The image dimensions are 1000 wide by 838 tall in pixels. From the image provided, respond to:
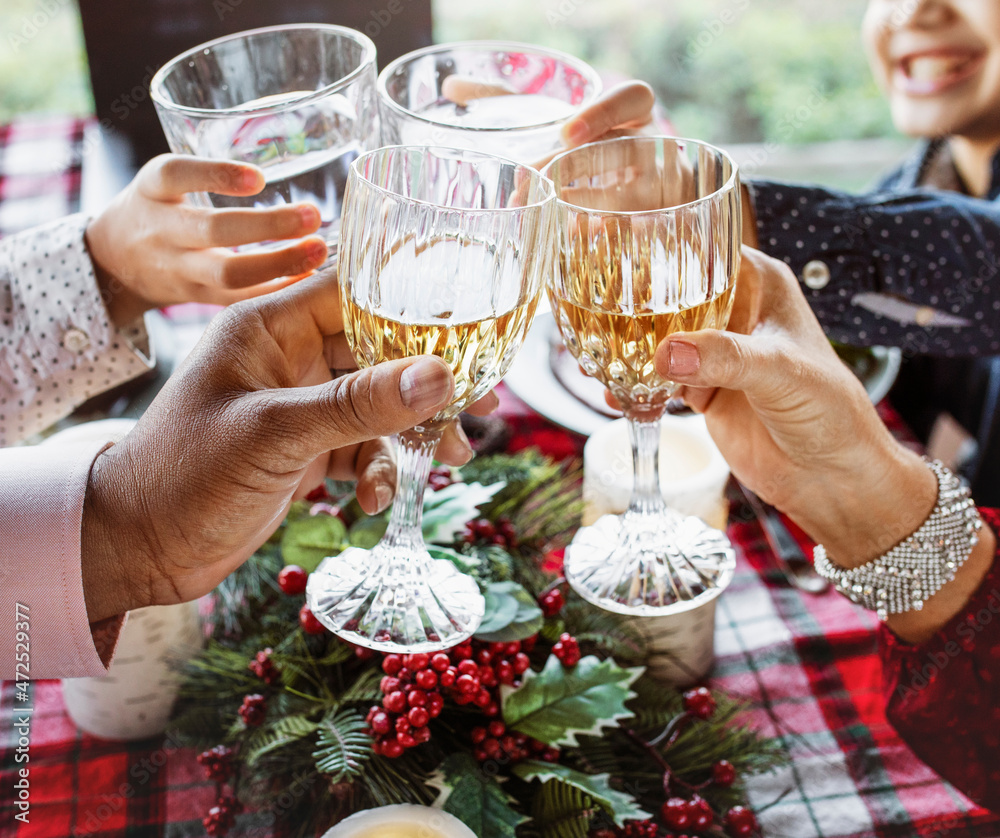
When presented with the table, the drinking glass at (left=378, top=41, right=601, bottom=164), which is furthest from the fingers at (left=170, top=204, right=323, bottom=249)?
the table

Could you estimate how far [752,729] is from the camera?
802 millimetres

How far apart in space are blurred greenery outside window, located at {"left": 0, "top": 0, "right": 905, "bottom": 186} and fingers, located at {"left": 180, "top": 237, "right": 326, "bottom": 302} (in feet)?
10.9

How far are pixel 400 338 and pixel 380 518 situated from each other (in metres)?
0.27

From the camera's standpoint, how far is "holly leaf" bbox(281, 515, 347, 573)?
0.81 meters

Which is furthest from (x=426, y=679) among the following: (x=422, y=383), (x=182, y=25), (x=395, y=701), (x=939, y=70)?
(x=939, y=70)

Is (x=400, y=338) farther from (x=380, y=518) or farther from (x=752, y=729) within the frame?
(x=752, y=729)

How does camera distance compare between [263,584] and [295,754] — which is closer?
[295,754]

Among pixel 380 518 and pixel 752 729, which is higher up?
pixel 380 518

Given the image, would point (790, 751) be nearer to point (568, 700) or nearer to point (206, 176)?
point (568, 700)

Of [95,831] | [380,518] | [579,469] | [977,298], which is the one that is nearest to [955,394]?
[977,298]

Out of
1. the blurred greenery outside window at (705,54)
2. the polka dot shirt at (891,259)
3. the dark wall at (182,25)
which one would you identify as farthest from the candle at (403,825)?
the blurred greenery outside window at (705,54)

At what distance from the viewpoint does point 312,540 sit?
82 centimetres

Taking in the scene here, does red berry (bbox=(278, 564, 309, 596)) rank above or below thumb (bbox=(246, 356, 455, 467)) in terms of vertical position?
below

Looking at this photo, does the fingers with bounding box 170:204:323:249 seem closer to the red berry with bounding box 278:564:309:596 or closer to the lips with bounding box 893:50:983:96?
the red berry with bounding box 278:564:309:596
